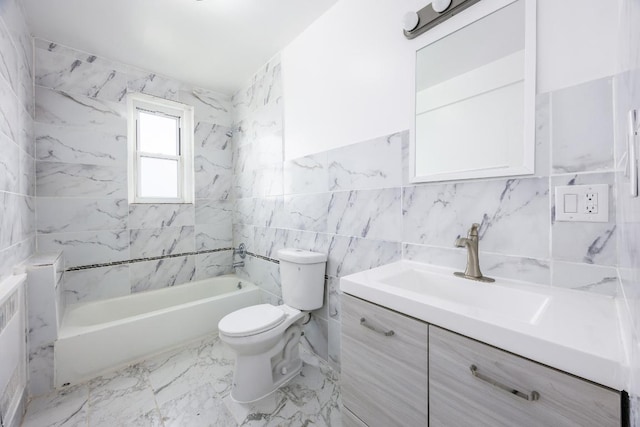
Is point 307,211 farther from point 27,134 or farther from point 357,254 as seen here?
point 27,134

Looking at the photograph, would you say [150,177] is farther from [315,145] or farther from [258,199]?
[315,145]

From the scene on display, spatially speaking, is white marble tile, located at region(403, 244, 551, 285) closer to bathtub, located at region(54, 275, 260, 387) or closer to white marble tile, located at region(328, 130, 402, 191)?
white marble tile, located at region(328, 130, 402, 191)

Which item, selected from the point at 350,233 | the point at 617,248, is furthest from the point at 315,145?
the point at 617,248

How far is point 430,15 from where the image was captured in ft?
4.03

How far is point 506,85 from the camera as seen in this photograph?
104 centimetres

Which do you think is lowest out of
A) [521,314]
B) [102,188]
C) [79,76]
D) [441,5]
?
[521,314]

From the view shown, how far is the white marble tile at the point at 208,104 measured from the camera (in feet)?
9.05

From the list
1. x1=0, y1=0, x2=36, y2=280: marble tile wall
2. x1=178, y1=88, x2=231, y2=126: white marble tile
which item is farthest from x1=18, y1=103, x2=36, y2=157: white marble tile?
x1=178, y1=88, x2=231, y2=126: white marble tile

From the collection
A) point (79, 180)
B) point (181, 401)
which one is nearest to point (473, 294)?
point (181, 401)

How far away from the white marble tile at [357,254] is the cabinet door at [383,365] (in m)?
0.48

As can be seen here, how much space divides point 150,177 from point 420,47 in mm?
2707

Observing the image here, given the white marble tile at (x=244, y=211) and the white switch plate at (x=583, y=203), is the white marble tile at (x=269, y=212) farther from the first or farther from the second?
the white switch plate at (x=583, y=203)

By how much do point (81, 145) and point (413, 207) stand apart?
9.07 ft

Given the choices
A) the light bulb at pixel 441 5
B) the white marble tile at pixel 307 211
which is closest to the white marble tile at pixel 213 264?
the white marble tile at pixel 307 211
